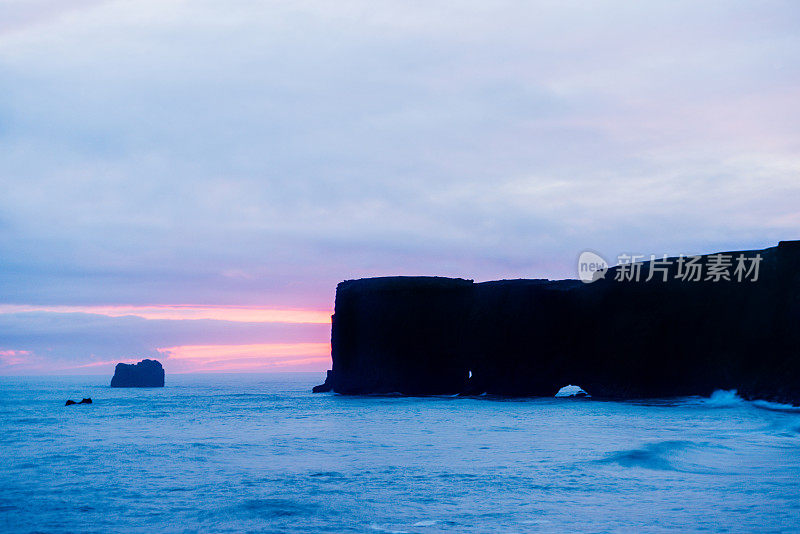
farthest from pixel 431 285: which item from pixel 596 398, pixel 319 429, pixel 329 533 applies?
pixel 329 533

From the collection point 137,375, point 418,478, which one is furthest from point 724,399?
point 137,375

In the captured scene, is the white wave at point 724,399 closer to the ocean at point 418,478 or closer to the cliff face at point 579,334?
the cliff face at point 579,334

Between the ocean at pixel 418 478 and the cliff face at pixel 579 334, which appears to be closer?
the ocean at pixel 418 478

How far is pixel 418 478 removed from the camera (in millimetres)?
16297

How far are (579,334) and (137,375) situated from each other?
116459 mm

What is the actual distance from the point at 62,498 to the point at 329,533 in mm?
6859

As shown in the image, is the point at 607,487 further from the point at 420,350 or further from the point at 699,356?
the point at 420,350

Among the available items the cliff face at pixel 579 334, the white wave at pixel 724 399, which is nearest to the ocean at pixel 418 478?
the white wave at pixel 724 399

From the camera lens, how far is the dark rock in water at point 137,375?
479 ft

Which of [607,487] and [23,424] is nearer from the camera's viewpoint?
[607,487]

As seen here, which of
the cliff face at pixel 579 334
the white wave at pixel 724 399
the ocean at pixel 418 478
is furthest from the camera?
the white wave at pixel 724 399

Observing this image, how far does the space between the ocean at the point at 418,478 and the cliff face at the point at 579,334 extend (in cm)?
1032

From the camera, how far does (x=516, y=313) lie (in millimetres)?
57156

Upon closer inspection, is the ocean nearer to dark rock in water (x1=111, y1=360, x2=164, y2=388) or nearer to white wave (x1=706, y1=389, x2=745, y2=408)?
white wave (x1=706, y1=389, x2=745, y2=408)
